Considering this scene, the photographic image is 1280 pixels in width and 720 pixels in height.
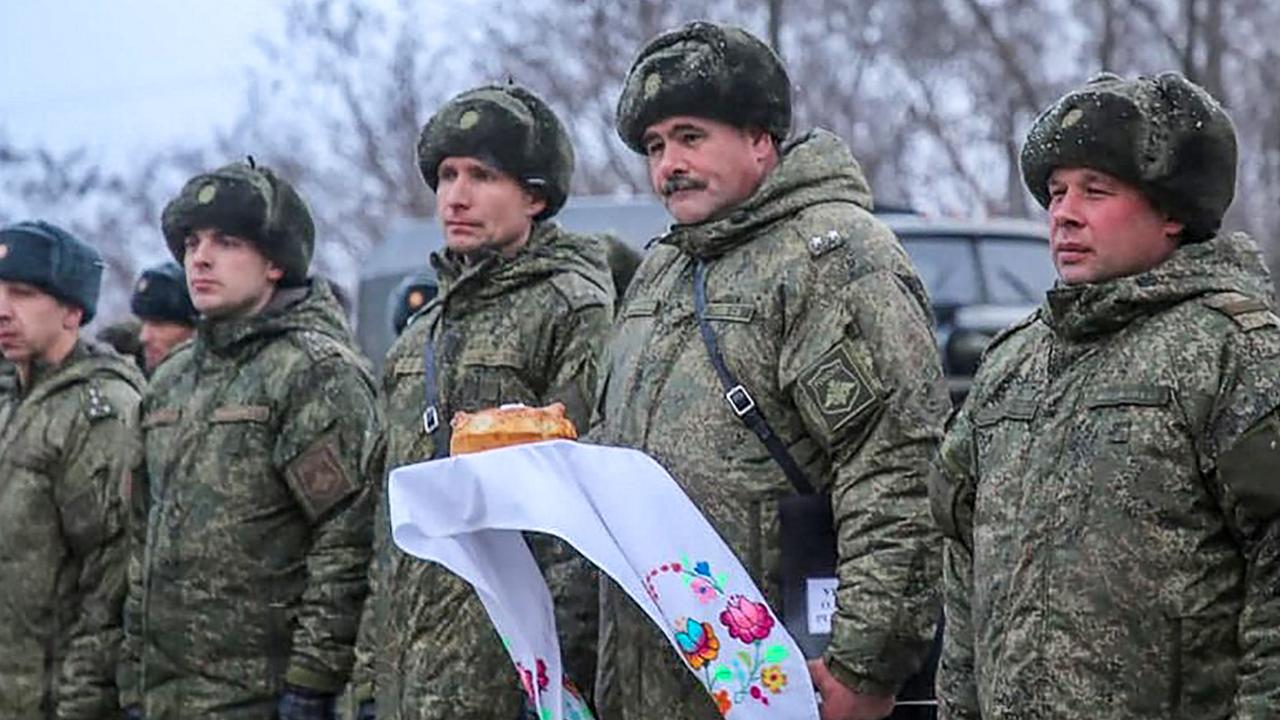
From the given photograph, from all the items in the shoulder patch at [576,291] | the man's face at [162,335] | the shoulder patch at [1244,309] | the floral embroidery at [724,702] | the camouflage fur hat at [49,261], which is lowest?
the floral embroidery at [724,702]

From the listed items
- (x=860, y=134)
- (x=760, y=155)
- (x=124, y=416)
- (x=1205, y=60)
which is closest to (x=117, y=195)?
(x=860, y=134)

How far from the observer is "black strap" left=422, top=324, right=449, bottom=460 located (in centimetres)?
562

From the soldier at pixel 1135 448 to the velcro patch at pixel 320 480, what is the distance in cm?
243

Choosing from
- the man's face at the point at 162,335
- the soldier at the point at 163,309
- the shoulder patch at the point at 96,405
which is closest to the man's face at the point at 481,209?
the shoulder patch at the point at 96,405

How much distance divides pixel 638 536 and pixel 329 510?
1763 millimetres

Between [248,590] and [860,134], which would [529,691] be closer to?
[248,590]

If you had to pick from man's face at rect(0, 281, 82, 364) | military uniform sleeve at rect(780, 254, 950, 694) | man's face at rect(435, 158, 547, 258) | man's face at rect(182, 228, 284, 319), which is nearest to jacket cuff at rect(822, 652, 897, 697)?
military uniform sleeve at rect(780, 254, 950, 694)

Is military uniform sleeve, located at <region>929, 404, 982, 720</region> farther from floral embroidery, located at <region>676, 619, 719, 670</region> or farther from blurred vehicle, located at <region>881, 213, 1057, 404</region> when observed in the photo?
blurred vehicle, located at <region>881, 213, 1057, 404</region>

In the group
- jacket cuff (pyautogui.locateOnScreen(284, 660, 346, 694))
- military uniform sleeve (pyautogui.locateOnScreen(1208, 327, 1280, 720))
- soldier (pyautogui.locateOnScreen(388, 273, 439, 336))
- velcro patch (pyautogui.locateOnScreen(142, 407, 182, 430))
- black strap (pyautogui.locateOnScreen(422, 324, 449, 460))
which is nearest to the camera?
military uniform sleeve (pyautogui.locateOnScreen(1208, 327, 1280, 720))

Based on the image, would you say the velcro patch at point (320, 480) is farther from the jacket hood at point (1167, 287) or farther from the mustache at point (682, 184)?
the jacket hood at point (1167, 287)

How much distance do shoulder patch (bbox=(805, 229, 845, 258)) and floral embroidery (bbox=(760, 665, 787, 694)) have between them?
0.90 m

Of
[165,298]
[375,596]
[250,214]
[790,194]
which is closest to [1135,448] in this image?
[790,194]

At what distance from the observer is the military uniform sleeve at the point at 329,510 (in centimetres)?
616

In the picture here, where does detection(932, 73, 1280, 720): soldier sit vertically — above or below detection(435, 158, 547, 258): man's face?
below
